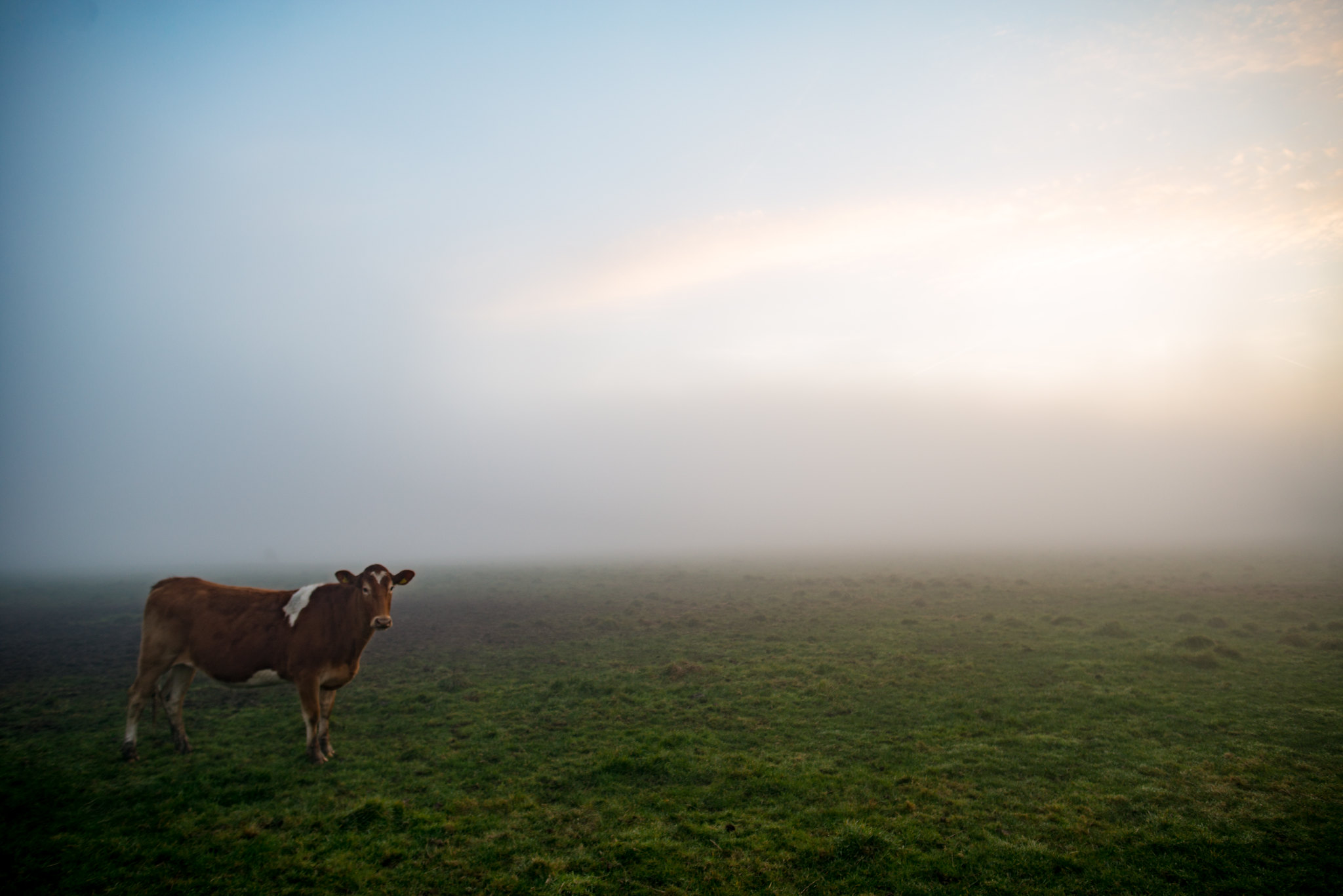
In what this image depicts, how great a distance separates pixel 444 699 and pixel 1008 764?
12.6 m

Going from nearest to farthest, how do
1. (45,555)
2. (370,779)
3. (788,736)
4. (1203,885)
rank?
(1203,885) < (370,779) < (788,736) < (45,555)

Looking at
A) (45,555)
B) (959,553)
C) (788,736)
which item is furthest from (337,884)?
(45,555)

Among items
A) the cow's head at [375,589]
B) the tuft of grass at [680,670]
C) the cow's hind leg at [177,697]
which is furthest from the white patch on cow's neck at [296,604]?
the tuft of grass at [680,670]

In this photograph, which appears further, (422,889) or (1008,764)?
(1008,764)

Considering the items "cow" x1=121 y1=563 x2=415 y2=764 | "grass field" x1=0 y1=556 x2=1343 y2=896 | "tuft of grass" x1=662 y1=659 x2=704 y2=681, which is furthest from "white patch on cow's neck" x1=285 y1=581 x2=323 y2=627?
"tuft of grass" x1=662 y1=659 x2=704 y2=681

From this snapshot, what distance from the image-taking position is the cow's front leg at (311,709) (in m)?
10.0

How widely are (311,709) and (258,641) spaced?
1562mm

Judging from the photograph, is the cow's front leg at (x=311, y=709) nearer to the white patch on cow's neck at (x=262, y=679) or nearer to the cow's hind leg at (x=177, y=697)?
the white patch on cow's neck at (x=262, y=679)

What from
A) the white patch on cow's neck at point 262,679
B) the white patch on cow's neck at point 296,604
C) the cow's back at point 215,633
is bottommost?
the white patch on cow's neck at point 262,679

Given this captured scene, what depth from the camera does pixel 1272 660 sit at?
53.7 ft

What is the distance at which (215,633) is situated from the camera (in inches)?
397

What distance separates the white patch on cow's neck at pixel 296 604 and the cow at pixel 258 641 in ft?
0.05

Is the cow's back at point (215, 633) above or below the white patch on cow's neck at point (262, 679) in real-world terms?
above

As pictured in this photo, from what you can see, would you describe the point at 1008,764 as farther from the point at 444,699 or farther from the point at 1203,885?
the point at 444,699
